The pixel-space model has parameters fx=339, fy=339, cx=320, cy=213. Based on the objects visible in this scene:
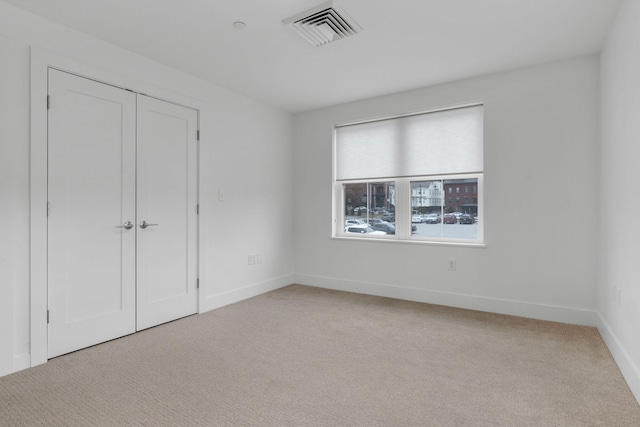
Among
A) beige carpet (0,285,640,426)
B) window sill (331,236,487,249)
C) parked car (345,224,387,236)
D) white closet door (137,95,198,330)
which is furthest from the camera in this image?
parked car (345,224,387,236)

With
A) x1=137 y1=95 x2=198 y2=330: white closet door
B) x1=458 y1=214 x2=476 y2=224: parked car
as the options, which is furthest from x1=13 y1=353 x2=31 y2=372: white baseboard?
x1=458 y1=214 x2=476 y2=224: parked car

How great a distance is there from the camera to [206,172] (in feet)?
12.4

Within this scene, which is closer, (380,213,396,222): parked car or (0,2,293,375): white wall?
(0,2,293,375): white wall

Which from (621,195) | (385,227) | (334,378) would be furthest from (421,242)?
(334,378)

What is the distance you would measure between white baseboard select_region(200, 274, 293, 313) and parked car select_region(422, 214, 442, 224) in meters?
2.15

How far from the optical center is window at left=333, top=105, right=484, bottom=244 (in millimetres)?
3859

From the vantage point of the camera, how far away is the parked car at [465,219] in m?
3.88

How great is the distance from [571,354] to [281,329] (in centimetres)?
239

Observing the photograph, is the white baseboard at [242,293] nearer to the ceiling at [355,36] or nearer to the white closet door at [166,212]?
the white closet door at [166,212]

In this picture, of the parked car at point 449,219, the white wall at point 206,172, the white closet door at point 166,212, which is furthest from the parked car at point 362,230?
the white closet door at point 166,212

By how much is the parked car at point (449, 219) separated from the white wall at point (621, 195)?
1328mm

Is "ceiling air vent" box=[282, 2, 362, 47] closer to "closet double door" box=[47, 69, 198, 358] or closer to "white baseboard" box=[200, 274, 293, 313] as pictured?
"closet double door" box=[47, 69, 198, 358]

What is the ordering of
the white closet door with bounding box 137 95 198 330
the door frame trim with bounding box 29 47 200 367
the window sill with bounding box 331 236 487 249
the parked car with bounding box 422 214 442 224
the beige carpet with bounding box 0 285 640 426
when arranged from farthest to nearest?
1. the parked car with bounding box 422 214 442 224
2. the window sill with bounding box 331 236 487 249
3. the white closet door with bounding box 137 95 198 330
4. the door frame trim with bounding box 29 47 200 367
5. the beige carpet with bounding box 0 285 640 426

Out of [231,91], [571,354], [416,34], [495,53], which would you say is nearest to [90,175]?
[231,91]
